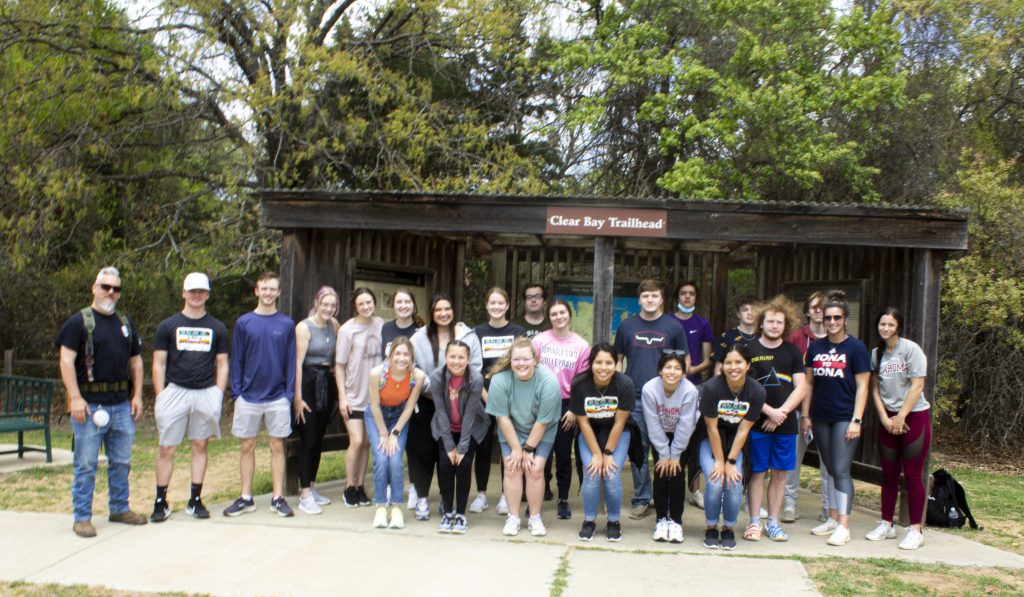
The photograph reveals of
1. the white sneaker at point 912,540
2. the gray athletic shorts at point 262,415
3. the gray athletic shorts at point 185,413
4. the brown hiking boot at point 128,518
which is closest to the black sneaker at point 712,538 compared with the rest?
the white sneaker at point 912,540

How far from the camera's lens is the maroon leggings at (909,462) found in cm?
648

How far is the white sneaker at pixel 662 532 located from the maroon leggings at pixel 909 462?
1.83 m

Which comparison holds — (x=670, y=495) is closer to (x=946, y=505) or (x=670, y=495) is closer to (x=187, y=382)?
(x=946, y=505)

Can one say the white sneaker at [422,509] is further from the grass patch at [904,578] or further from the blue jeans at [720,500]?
the grass patch at [904,578]

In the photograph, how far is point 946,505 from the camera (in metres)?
7.16

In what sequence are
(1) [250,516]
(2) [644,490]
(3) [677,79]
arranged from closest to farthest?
(1) [250,516], (2) [644,490], (3) [677,79]

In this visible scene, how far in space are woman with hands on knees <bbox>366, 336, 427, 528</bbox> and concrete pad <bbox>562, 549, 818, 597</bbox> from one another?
1.51 m

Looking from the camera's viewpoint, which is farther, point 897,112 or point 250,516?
point 897,112

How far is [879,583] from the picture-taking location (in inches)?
209

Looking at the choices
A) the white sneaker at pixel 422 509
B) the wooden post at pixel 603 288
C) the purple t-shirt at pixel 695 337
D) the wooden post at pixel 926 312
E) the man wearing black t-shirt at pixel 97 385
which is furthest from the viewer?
the purple t-shirt at pixel 695 337

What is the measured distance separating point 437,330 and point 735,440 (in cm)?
245

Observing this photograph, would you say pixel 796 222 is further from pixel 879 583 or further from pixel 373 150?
pixel 373 150

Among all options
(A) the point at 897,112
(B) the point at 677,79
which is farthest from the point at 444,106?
(A) the point at 897,112

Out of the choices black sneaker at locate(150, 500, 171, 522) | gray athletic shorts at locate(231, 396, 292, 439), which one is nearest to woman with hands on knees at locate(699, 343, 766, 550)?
gray athletic shorts at locate(231, 396, 292, 439)
